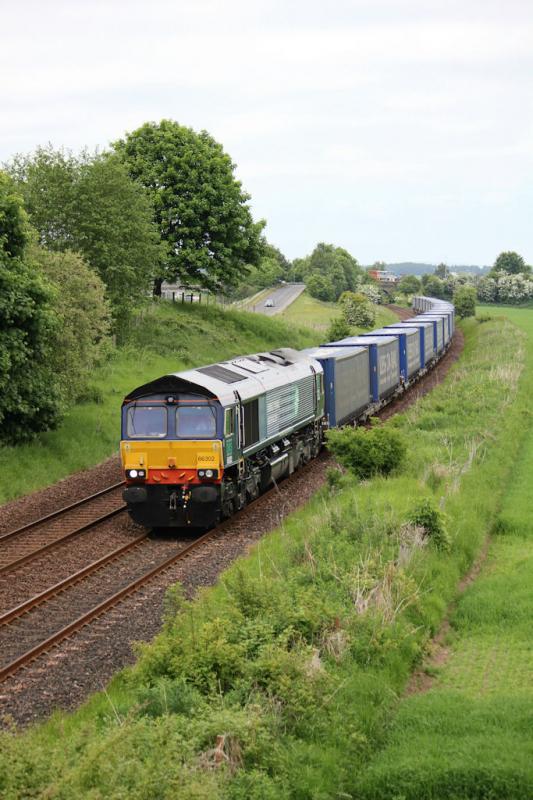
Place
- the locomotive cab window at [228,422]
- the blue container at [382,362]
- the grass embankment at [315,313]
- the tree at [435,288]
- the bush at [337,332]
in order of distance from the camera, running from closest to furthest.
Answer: the locomotive cab window at [228,422], the blue container at [382,362], the bush at [337,332], the grass embankment at [315,313], the tree at [435,288]

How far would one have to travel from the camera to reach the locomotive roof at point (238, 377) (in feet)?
67.4

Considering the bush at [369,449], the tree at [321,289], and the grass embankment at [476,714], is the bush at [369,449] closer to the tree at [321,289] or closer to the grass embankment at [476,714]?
the grass embankment at [476,714]

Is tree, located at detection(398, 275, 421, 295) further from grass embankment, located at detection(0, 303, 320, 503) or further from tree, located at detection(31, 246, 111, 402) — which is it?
tree, located at detection(31, 246, 111, 402)

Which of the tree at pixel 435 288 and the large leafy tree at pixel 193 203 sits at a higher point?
the large leafy tree at pixel 193 203

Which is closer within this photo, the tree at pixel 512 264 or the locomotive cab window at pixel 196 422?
the locomotive cab window at pixel 196 422

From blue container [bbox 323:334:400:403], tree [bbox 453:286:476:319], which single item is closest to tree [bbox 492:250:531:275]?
tree [bbox 453:286:476:319]

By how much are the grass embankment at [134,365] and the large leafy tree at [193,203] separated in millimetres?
3324

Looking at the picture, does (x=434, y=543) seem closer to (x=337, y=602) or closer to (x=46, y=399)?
(x=337, y=602)

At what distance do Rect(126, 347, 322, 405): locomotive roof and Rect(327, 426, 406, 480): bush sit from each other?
2.44 meters

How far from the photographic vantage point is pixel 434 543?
55.5 feet

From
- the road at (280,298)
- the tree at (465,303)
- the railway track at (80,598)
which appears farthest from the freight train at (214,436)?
the tree at (465,303)

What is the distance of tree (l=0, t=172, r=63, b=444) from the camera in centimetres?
2433

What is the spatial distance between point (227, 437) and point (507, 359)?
3336 cm

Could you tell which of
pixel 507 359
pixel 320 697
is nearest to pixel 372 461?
pixel 320 697
